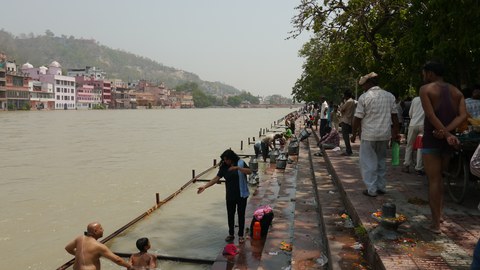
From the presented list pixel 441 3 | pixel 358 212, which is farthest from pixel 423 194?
pixel 441 3

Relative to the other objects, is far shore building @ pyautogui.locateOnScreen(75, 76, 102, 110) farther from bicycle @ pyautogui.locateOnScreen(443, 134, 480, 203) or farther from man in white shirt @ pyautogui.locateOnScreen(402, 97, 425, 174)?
bicycle @ pyautogui.locateOnScreen(443, 134, 480, 203)

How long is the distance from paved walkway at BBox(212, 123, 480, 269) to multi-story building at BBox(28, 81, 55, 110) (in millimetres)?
105201

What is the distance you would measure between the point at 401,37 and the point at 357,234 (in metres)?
10.9

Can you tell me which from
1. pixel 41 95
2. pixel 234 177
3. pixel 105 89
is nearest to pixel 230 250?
pixel 234 177

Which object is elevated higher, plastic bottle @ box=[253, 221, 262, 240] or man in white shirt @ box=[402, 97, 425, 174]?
man in white shirt @ box=[402, 97, 425, 174]

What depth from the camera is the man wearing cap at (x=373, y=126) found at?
19.6 ft

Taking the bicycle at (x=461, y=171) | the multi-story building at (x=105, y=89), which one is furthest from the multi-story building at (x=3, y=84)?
the bicycle at (x=461, y=171)

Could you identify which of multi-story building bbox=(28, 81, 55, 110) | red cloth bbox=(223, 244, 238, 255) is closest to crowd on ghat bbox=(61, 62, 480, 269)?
red cloth bbox=(223, 244, 238, 255)

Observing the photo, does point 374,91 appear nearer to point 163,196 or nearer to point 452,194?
point 452,194

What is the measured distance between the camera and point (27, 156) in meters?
23.8

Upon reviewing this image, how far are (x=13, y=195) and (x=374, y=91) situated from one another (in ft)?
40.6

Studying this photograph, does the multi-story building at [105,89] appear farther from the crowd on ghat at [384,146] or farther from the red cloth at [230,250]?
the red cloth at [230,250]

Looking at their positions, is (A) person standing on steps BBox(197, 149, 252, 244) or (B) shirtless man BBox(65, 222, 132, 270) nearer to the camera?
(B) shirtless man BBox(65, 222, 132, 270)

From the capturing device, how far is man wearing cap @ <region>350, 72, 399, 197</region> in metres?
5.98
